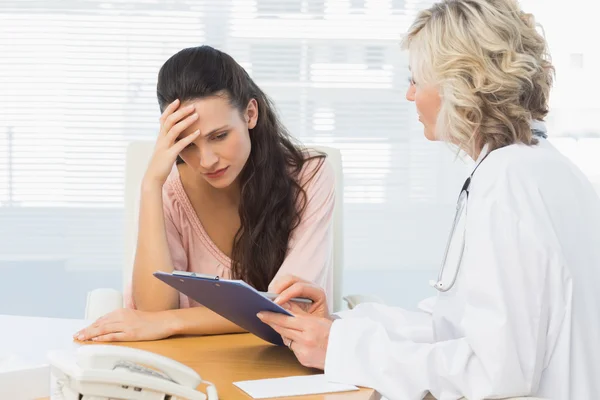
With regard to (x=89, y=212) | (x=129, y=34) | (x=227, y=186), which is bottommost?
(x=89, y=212)

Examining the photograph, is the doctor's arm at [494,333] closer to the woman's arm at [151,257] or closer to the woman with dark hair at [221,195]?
the woman with dark hair at [221,195]

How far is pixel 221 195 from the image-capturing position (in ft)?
6.85

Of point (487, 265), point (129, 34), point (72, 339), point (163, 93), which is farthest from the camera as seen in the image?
point (129, 34)

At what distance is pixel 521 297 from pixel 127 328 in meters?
0.83

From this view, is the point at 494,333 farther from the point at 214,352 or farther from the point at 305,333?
the point at 214,352

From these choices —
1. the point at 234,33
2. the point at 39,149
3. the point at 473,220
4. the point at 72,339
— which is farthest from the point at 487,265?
the point at 39,149

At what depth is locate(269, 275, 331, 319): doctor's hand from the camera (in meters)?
1.50

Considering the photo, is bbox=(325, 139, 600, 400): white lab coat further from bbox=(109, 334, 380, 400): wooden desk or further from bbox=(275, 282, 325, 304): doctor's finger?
bbox=(275, 282, 325, 304): doctor's finger

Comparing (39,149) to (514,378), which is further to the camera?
(39,149)

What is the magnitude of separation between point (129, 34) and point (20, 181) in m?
0.97

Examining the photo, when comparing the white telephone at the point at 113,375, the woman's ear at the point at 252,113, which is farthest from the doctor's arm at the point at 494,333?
the woman's ear at the point at 252,113

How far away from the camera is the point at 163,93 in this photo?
187cm

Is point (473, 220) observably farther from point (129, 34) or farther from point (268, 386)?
point (129, 34)

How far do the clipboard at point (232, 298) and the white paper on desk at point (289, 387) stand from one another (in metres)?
0.13
